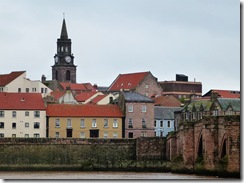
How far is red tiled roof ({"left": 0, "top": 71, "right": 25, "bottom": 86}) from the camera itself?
13249cm

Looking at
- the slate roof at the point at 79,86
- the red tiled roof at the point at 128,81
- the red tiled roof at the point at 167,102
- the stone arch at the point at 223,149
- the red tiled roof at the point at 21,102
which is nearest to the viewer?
the stone arch at the point at 223,149

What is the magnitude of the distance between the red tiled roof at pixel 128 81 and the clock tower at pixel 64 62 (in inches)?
801

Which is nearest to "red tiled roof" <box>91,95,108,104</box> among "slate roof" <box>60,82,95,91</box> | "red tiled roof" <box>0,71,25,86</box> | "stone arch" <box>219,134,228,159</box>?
"red tiled roof" <box>0,71,25,86</box>

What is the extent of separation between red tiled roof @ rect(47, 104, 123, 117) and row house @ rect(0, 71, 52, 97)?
1081 inches

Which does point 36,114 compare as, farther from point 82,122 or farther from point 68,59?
point 68,59

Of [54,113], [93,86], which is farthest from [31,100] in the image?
[93,86]

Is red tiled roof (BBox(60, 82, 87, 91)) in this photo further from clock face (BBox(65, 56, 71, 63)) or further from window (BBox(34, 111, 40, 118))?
window (BBox(34, 111, 40, 118))

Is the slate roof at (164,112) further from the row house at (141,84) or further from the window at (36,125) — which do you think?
the row house at (141,84)

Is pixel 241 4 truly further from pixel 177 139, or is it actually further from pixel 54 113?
pixel 54 113

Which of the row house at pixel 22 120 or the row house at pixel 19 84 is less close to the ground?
the row house at pixel 19 84

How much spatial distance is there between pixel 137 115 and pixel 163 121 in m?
9.74

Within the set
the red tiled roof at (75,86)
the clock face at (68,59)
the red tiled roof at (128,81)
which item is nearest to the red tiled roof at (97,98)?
the red tiled roof at (128,81)

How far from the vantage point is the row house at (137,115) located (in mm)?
104062

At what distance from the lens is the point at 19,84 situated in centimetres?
13238
